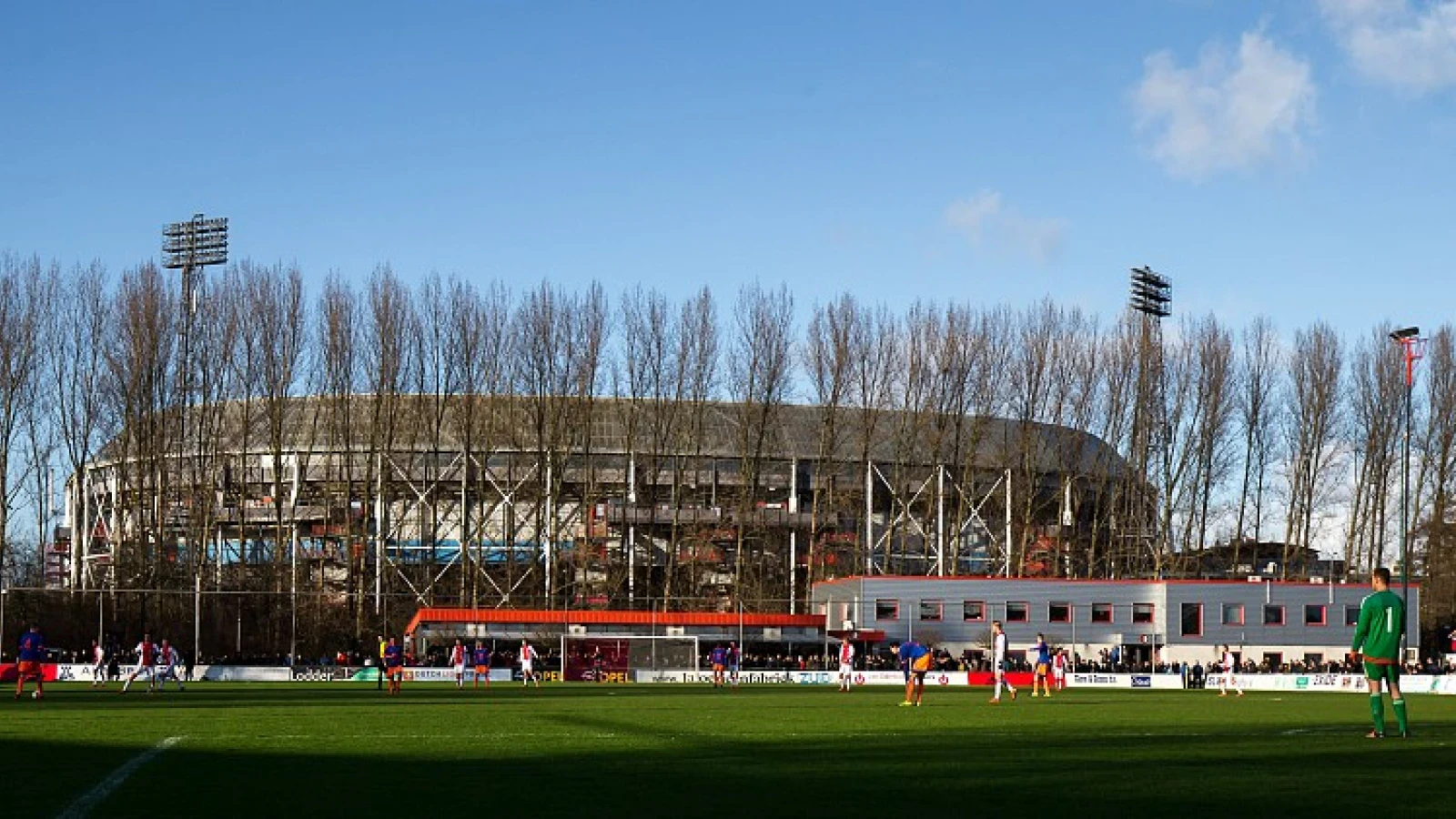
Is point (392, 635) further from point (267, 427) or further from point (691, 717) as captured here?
point (691, 717)

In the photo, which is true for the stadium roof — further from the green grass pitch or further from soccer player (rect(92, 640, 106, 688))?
the green grass pitch

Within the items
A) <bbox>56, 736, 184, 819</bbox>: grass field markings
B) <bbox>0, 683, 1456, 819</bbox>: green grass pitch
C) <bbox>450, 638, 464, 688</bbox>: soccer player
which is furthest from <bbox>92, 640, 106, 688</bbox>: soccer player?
<bbox>56, 736, 184, 819</bbox>: grass field markings

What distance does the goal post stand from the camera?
7738cm

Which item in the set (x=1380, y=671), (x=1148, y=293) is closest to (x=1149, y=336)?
(x=1148, y=293)

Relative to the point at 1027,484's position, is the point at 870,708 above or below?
below

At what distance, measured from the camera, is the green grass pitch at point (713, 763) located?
13.9 meters

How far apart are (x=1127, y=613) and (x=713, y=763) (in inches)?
3022

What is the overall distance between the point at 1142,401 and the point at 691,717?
7334 centimetres

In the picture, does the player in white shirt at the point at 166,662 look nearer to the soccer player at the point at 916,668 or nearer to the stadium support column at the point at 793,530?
the soccer player at the point at 916,668

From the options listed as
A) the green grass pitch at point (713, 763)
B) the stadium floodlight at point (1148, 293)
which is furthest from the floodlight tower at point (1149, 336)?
the green grass pitch at point (713, 763)

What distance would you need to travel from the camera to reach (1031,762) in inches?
754

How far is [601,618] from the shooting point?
8700 cm

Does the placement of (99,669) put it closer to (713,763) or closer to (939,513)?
(939,513)

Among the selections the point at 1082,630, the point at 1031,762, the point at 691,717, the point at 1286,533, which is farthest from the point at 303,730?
the point at 1286,533
